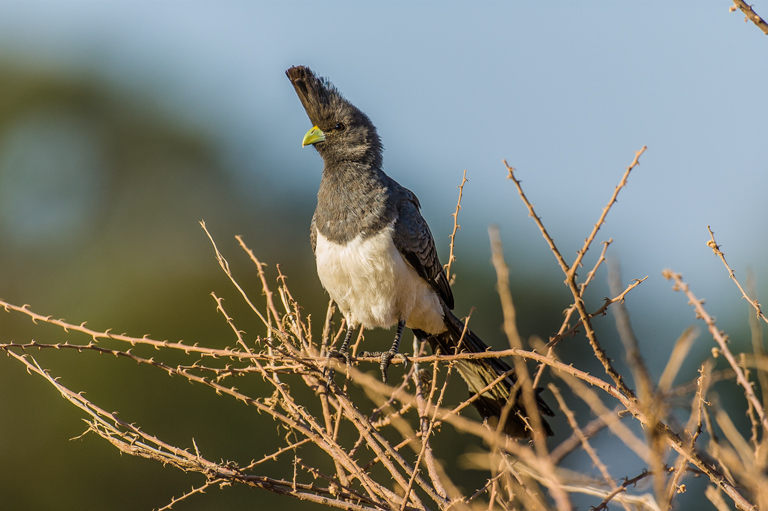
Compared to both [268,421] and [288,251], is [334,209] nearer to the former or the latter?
[268,421]

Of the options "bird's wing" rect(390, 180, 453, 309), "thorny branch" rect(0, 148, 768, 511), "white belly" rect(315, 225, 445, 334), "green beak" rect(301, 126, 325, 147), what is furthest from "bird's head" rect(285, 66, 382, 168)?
"thorny branch" rect(0, 148, 768, 511)

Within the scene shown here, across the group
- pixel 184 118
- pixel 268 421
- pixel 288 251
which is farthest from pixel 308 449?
pixel 184 118

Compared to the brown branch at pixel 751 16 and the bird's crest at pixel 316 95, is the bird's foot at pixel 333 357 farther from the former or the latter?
the brown branch at pixel 751 16

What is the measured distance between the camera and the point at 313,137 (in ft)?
17.8

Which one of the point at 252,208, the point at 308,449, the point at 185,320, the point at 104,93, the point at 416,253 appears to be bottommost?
the point at 308,449

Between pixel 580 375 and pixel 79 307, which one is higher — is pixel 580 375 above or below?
→ above

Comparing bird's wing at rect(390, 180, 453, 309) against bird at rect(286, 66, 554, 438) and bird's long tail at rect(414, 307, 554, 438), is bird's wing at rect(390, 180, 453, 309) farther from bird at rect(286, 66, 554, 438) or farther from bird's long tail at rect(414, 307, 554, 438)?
bird's long tail at rect(414, 307, 554, 438)

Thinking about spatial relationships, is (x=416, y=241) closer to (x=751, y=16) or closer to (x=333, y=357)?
(x=333, y=357)

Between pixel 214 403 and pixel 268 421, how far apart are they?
3.70 ft

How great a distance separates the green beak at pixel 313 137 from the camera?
17.8 ft

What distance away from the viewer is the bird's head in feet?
17.6

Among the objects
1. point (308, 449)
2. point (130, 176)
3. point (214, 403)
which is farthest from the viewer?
point (130, 176)

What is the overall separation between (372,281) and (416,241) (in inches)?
19.5

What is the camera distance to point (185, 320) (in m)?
15.6
